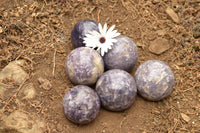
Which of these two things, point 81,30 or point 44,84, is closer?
point 44,84

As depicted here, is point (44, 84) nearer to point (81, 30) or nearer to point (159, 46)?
point (81, 30)

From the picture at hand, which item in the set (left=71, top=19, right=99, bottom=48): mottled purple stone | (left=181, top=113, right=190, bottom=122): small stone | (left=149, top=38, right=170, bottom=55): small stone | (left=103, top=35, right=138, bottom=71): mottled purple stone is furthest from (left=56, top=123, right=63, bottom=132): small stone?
(left=149, top=38, right=170, bottom=55): small stone

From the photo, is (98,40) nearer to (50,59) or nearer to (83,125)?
(50,59)

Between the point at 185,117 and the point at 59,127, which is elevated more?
the point at 59,127

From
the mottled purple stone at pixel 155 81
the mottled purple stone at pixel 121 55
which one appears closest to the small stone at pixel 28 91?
the mottled purple stone at pixel 121 55

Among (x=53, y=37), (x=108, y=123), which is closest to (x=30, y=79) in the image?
(x=53, y=37)

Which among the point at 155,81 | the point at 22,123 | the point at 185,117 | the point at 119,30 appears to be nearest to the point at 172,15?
the point at 119,30

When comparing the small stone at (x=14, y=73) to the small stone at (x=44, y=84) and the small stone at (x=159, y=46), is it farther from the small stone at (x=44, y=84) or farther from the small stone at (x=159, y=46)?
the small stone at (x=159, y=46)
